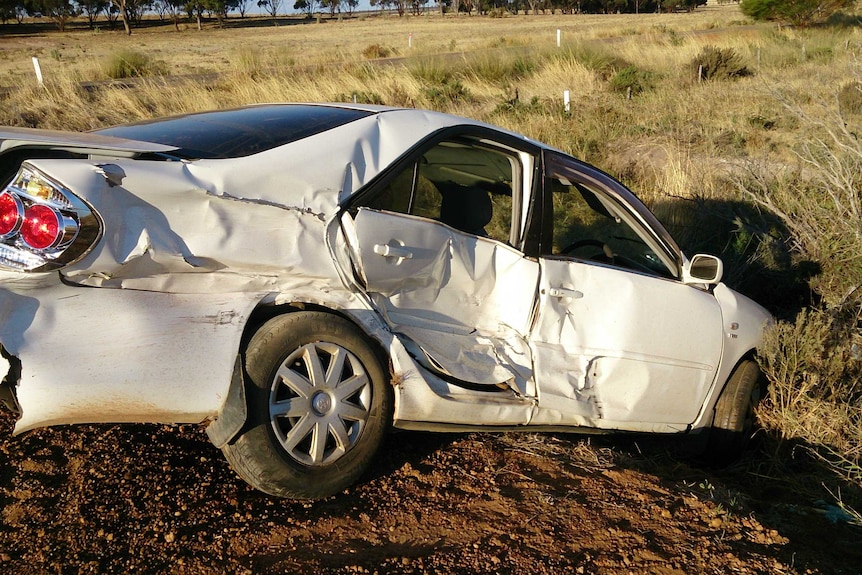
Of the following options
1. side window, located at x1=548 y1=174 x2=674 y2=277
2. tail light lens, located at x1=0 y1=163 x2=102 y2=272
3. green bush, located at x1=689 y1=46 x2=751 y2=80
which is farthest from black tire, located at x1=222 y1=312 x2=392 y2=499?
green bush, located at x1=689 y1=46 x2=751 y2=80

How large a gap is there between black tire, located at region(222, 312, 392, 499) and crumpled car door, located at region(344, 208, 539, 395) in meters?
0.28

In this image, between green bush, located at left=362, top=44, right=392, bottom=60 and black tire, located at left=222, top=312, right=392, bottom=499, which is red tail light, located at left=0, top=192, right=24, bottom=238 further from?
green bush, located at left=362, top=44, right=392, bottom=60

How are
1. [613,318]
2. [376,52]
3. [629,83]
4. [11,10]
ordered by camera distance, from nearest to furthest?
[613,318] → [629,83] → [376,52] → [11,10]

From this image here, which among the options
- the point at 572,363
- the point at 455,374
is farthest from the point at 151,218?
the point at 572,363

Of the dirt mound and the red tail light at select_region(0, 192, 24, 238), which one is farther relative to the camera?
the dirt mound

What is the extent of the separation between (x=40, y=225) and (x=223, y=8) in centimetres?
7606

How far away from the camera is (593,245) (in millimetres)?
4480

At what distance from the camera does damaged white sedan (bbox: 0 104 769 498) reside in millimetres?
2672

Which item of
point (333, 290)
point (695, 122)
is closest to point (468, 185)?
point (333, 290)

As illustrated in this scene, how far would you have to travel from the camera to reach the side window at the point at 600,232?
167 inches

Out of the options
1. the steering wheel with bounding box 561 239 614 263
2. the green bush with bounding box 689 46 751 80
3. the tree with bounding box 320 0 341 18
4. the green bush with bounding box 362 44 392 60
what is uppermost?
the tree with bounding box 320 0 341 18

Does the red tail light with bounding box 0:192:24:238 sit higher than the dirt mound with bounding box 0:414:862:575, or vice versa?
the red tail light with bounding box 0:192:24:238

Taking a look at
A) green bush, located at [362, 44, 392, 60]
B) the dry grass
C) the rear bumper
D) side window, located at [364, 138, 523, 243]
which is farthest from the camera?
green bush, located at [362, 44, 392, 60]

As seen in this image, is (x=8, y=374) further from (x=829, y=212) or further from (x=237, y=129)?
(x=829, y=212)
